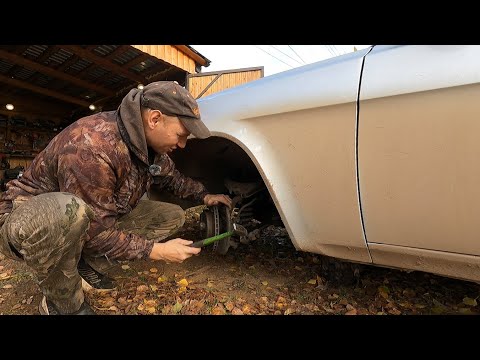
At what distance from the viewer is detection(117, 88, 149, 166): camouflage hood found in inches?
62.4

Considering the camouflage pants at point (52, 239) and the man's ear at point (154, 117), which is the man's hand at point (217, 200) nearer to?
the man's ear at point (154, 117)

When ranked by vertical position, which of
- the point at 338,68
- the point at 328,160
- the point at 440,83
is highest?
the point at 338,68

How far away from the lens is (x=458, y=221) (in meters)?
1.12

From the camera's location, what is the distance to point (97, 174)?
1.47 meters

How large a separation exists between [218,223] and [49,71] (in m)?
6.80

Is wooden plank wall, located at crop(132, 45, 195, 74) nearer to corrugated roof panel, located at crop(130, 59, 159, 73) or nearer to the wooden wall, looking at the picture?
corrugated roof panel, located at crop(130, 59, 159, 73)

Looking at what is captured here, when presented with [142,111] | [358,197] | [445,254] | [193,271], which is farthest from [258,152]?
[193,271]

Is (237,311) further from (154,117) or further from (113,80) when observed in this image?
(113,80)

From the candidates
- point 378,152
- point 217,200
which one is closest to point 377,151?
point 378,152

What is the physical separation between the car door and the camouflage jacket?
3.70 ft

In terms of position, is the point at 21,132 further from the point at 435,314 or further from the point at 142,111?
the point at 435,314

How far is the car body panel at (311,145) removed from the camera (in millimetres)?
1308

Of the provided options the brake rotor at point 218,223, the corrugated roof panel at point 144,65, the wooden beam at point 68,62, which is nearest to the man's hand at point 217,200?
the brake rotor at point 218,223
